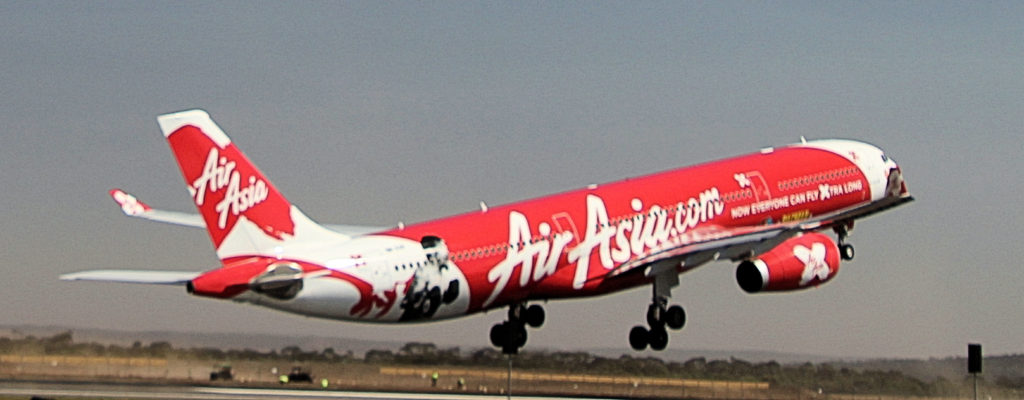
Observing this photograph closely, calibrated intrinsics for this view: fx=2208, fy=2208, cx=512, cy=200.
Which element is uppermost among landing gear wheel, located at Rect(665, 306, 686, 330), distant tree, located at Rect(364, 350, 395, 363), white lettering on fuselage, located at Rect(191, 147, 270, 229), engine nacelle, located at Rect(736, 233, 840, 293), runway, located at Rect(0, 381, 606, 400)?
white lettering on fuselage, located at Rect(191, 147, 270, 229)

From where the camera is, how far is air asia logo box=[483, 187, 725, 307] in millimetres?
72625

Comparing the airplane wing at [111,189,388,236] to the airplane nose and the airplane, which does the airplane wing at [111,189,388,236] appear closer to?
the airplane

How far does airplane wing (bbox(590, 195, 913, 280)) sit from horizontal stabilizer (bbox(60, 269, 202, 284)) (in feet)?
58.9

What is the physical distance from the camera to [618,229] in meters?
76.6

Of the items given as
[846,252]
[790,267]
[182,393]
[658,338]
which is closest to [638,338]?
[658,338]

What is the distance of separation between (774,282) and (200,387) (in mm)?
21653

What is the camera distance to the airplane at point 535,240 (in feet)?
216

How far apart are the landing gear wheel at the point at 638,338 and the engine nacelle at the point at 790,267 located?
3865 mm

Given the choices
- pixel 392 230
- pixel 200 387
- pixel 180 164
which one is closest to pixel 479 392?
pixel 200 387

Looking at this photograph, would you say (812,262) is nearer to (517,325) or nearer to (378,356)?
(517,325)

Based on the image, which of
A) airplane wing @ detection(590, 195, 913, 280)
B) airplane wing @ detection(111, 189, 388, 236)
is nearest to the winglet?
airplane wing @ detection(111, 189, 388, 236)

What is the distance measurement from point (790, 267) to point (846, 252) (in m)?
8.38

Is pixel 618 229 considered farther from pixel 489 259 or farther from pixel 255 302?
pixel 255 302

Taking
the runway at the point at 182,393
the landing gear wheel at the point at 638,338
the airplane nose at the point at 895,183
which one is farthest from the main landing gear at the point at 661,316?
the airplane nose at the point at 895,183
